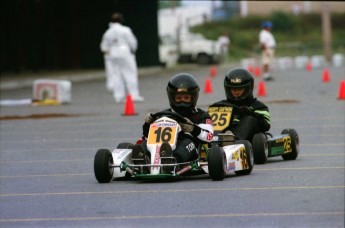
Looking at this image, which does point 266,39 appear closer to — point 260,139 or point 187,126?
point 260,139

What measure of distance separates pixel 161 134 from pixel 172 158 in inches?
15.3

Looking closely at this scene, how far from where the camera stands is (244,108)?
14.0 meters

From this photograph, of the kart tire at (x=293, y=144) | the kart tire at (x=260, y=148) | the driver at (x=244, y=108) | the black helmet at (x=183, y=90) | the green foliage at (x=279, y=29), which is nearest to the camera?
the black helmet at (x=183, y=90)

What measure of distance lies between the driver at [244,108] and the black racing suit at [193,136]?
0.92m

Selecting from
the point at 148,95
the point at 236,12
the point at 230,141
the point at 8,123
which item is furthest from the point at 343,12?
the point at 230,141

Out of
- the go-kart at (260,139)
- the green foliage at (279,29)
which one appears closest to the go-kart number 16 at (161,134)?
the go-kart at (260,139)

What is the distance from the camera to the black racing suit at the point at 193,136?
12076 millimetres

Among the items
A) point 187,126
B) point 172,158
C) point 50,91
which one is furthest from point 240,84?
point 50,91

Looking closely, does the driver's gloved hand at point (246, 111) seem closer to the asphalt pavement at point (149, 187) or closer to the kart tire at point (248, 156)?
the asphalt pavement at point (149, 187)

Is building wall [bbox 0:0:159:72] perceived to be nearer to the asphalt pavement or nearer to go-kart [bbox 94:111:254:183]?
the asphalt pavement

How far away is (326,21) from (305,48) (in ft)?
10.3

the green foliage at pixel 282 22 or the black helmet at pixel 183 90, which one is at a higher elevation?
the black helmet at pixel 183 90

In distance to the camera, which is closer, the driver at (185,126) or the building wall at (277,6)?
the driver at (185,126)

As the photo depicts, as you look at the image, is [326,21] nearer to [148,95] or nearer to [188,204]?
[148,95]
